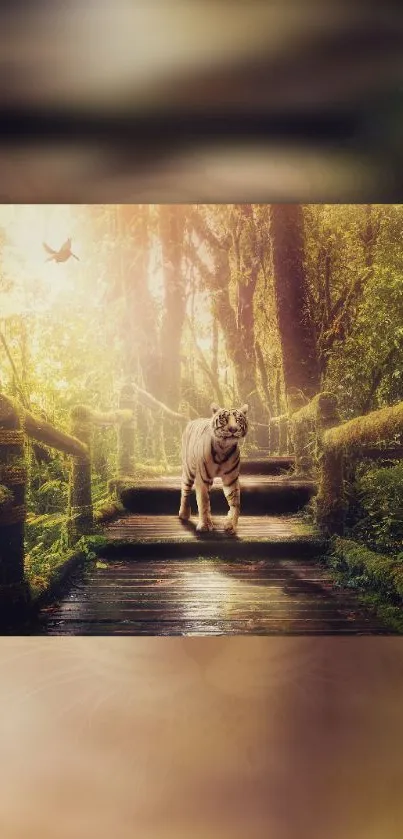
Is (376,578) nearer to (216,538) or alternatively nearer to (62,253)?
(216,538)

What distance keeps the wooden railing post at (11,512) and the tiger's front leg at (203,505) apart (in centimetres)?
97

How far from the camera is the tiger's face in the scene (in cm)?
423

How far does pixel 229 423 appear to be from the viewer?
13.9 feet

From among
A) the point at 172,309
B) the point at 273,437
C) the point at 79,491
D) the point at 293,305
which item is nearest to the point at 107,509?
the point at 79,491

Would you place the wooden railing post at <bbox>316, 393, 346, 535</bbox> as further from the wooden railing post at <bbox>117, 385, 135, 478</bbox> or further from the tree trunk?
the wooden railing post at <bbox>117, 385, 135, 478</bbox>

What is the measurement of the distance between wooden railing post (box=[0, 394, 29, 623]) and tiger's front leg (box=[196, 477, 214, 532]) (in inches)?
38.4

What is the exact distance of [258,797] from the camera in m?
2.51

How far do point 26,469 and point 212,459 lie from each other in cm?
104

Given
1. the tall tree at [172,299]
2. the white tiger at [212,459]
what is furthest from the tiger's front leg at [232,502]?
the tall tree at [172,299]

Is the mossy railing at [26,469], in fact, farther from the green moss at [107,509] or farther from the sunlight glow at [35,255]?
the sunlight glow at [35,255]

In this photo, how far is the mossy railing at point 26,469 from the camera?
13.6ft
